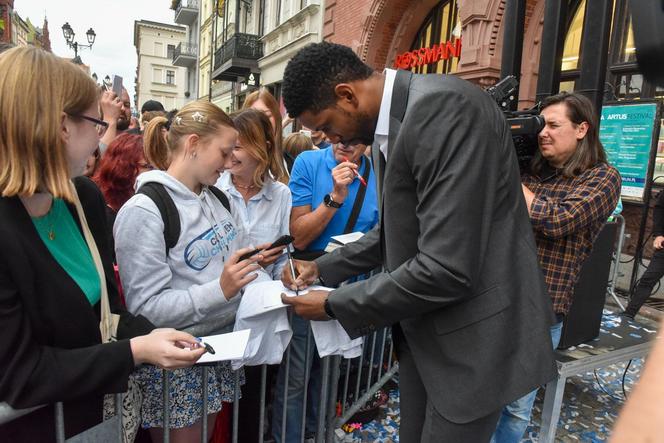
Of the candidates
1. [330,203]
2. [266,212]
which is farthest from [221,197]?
[330,203]

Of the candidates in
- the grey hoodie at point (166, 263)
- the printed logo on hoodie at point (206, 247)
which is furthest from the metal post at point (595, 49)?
the grey hoodie at point (166, 263)

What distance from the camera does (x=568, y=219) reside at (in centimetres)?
219

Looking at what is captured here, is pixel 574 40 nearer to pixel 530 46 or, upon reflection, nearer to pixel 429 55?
pixel 530 46

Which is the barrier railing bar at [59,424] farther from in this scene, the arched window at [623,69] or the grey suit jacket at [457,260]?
the arched window at [623,69]

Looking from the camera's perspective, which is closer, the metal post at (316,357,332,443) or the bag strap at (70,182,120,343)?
the bag strap at (70,182,120,343)

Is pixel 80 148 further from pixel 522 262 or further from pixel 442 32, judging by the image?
pixel 442 32

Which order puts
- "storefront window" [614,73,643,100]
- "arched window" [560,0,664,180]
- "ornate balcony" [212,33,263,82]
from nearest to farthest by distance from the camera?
1. "arched window" [560,0,664,180]
2. "storefront window" [614,73,643,100]
3. "ornate balcony" [212,33,263,82]

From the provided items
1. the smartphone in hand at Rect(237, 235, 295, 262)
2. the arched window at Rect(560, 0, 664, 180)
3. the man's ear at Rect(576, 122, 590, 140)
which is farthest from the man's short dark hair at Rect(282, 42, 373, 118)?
the arched window at Rect(560, 0, 664, 180)

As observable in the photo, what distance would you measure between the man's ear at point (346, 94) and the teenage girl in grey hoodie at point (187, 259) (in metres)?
0.69

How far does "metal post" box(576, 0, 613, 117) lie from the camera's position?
2750 mm

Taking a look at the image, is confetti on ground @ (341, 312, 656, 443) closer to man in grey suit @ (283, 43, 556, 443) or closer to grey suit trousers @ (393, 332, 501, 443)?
grey suit trousers @ (393, 332, 501, 443)

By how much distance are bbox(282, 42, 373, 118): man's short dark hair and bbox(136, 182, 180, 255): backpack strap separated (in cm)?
65

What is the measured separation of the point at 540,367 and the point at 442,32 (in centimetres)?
874

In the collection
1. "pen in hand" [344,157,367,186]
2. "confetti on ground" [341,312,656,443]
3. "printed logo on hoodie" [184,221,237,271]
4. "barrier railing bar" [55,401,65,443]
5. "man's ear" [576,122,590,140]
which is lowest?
"confetti on ground" [341,312,656,443]
